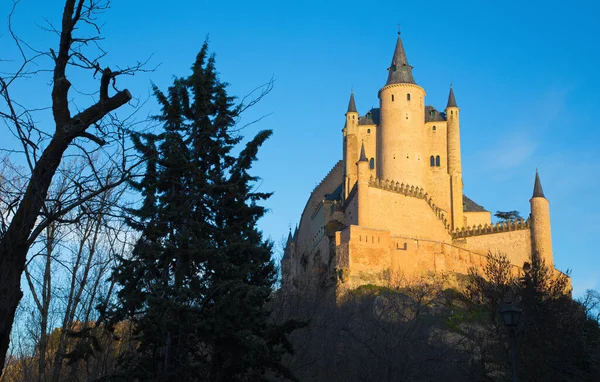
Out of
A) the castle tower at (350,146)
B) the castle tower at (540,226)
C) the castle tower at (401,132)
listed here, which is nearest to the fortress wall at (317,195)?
the castle tower at (350,146)

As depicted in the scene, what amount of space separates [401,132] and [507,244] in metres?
12.5

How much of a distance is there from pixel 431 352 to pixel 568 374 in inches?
362

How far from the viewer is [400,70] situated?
56500mm

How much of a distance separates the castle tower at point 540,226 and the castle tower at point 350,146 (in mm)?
14582

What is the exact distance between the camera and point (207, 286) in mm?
14039

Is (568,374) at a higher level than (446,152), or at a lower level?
lower

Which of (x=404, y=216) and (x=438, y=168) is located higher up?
(x=438, y=168)

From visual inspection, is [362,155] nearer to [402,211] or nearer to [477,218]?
[402,211]

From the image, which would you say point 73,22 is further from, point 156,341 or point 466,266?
point 466,266

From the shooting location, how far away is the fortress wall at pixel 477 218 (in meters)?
53.0

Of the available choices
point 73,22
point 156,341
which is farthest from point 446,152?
point 73,22


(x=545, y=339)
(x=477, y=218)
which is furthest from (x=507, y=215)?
(x=545, y=339)

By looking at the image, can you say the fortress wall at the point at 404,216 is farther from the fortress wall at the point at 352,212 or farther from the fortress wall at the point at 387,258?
the fortress wall at the point at 352,212

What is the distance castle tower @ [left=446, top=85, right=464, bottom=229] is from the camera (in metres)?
52.2
